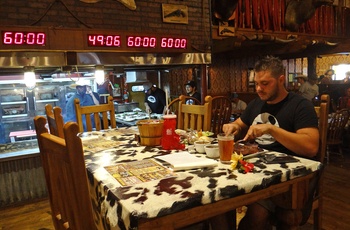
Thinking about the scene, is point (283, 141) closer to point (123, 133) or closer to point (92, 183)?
point (92, 183)

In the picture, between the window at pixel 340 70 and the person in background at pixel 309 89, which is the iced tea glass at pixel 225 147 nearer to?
the person in background at pixel 309 89

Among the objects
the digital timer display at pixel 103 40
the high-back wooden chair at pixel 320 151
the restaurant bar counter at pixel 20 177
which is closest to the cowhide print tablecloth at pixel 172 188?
the high-back wooden chair at pixel 320 151

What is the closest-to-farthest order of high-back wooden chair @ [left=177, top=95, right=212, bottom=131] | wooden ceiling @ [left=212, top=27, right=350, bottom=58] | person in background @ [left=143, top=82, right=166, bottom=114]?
high-back wooden chair @ [left=177, top=95, right=212, bottom=131], wooden ceiling @ [left=212, top=27, right=350, bottom=58], person in background @ [left=143, top=82, right=166, bottom=114]

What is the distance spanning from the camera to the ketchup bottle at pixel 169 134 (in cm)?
189

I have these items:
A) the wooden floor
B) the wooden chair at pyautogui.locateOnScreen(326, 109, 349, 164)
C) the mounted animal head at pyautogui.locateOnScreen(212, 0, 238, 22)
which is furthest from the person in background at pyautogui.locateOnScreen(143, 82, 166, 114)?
the wooden chair at pyautogui.locateOnScreen(326, 109, 349, 164)

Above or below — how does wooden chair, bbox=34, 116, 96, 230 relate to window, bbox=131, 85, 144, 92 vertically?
below

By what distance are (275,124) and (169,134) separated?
78 cm

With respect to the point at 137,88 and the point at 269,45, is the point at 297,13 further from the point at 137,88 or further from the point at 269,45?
the point at 137,88

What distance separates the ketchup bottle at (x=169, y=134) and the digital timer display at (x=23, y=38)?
2.75m

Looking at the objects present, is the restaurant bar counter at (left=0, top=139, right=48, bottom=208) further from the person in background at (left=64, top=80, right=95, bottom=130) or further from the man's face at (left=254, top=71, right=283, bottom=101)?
the man's face at (left=254, top=71, right=283, bottom=101)

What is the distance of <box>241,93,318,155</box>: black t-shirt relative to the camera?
188cm

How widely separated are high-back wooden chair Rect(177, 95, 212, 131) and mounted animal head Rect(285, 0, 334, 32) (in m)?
6.90

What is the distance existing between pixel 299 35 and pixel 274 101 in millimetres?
7772

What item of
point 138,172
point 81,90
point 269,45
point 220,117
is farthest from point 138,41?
point 269,45
